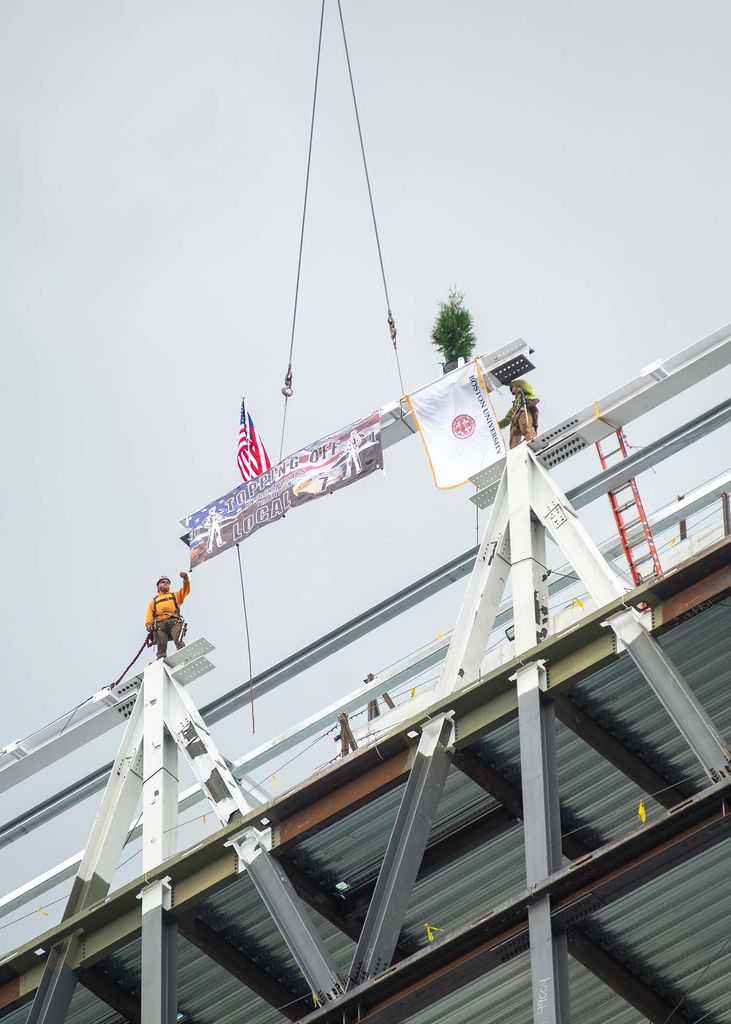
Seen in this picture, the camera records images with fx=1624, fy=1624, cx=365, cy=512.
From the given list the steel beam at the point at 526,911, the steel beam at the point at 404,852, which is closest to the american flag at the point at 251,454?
the steel beam at the point at 404,852

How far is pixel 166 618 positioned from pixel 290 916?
769 cm

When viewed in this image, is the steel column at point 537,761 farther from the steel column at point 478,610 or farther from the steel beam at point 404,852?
the steel beam at point 404,852

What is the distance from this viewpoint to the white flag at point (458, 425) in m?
24.1

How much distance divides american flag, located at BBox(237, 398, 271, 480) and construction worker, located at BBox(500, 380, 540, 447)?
6.72m

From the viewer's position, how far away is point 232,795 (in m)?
22.3

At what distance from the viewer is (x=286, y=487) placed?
26.6 m

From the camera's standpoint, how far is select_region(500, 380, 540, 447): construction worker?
23.8 m

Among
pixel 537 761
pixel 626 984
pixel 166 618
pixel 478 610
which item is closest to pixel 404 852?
pixel 537 761

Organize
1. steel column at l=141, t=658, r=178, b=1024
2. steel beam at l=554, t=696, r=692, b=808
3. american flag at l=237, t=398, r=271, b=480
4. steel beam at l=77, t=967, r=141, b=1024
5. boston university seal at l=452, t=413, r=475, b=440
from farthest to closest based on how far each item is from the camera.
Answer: american flag at l=237, t=398, r=271, b=480, boston university seal at l=452, t=413, r=475, b=440, steel beam at l=77, t=967, r=141, b=1024, steel column at l=141, t=658, r=178, b=1024, steel beam at l=554, t=696, r=692, b=808

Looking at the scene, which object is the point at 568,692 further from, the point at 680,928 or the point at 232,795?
the point at 232,795

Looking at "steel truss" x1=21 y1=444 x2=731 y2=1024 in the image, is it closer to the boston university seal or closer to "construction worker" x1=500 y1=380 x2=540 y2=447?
"construction worker" x1=500 y1=380 x2=540 y2=447

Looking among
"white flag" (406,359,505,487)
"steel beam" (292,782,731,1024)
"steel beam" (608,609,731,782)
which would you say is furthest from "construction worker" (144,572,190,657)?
"steel beam" (608,609,731,782)

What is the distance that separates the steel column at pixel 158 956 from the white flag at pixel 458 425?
731 cm

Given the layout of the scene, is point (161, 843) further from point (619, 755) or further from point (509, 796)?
point (619, 755)
